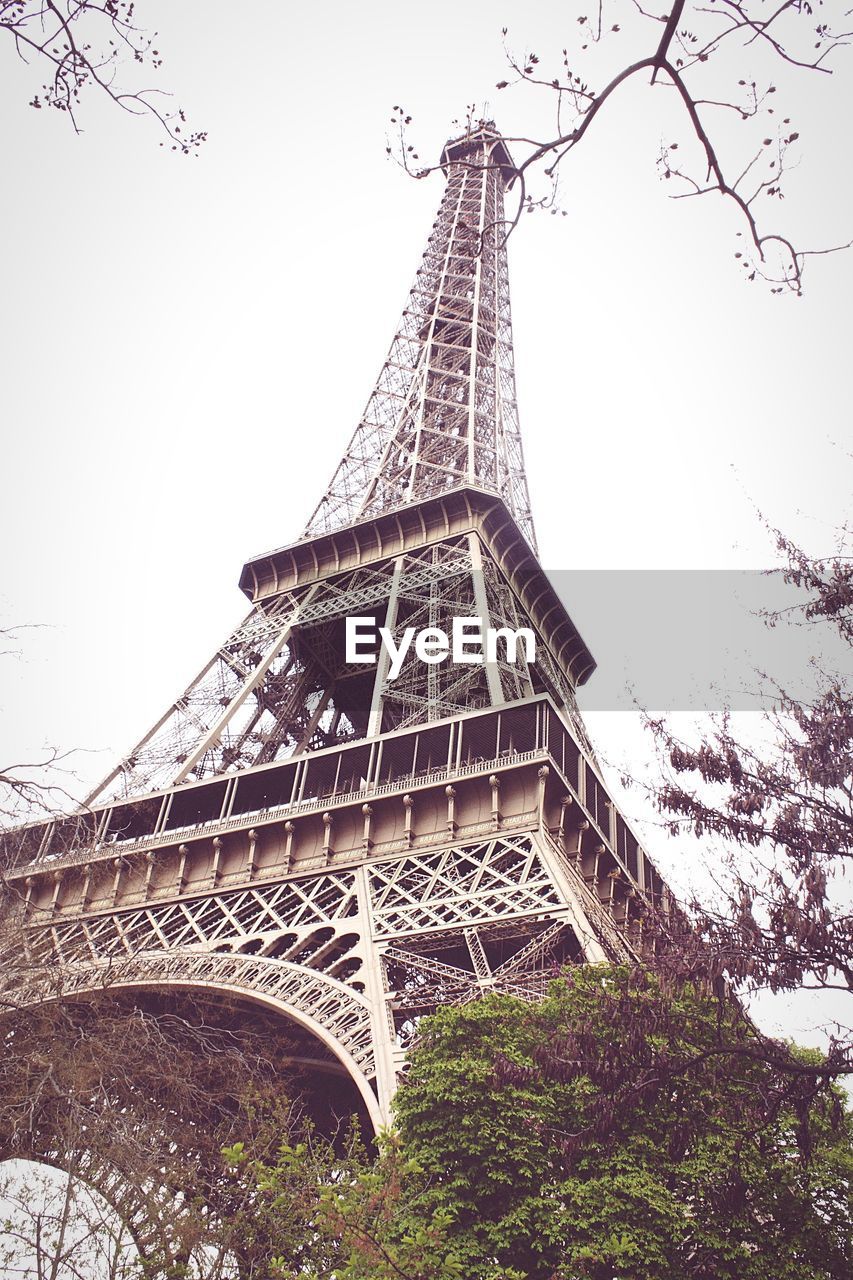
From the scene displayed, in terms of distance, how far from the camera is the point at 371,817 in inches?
942

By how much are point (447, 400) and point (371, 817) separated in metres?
25.4

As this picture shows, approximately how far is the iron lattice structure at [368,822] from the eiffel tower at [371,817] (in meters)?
0.07

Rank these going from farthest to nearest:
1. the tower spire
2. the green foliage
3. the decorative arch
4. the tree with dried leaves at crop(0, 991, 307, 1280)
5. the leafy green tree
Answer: the tower spire → the decorative arch → the tree with dried leaves at crop(0, 991, 307, 1280) → the leafy green tree → the green foliage

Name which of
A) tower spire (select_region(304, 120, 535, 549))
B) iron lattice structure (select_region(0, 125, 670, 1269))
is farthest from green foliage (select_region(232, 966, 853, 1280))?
tower spire (select_region(304, 120, 535, 549))

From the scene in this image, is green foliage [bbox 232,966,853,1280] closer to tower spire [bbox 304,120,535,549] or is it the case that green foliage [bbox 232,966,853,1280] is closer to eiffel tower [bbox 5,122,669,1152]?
eiffel tower [bbox 5,122,669,1152]

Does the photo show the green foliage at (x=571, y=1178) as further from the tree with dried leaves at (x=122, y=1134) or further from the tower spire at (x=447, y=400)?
the tower spire at (x=447, y=400)

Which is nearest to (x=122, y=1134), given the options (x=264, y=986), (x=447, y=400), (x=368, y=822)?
(x=264, y=986)

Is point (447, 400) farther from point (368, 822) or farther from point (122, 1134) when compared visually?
point (122, 1134)

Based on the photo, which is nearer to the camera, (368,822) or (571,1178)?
(571,1178)

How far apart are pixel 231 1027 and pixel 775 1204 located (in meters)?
13.9

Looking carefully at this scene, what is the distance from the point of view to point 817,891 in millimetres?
9422

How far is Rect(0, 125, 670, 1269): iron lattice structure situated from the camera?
19.2 meters

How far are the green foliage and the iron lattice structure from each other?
1707mm

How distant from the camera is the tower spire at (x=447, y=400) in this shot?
39.8 m
